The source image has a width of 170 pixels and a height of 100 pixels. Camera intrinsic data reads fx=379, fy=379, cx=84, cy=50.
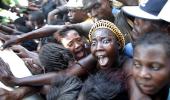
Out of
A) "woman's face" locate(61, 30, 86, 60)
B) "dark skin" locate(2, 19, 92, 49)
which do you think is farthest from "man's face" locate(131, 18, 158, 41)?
"dark skin" locate(2, 19, 92, 49)

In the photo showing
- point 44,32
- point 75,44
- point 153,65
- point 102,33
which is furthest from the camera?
point 44,32

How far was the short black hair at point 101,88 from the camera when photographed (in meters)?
1.65

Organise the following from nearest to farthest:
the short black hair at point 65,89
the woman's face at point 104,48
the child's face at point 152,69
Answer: the child's face at point 152,69 < the short black hair at point 65,89 < the woman's face at point 104,48

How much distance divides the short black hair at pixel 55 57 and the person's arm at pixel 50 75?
0.04 meters

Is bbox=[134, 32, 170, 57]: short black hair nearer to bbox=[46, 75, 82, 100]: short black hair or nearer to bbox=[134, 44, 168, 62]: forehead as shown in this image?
bbox=[134, 44, 168, 62]: forehead

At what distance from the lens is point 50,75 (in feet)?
6.59

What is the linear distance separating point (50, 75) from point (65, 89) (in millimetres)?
248

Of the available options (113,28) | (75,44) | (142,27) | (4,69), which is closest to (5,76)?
(4,69)

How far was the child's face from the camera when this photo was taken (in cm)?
154

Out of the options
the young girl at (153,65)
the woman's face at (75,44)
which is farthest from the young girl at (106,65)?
the woman's face at (75,44)

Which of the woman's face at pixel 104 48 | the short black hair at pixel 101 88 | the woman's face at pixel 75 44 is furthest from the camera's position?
the woman's face at pixel 75 44

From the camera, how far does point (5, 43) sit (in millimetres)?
2621

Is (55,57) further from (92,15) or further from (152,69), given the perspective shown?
(152,69)

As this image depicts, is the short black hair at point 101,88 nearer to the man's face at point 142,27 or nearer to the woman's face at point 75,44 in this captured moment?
the man's face at point 142,27
